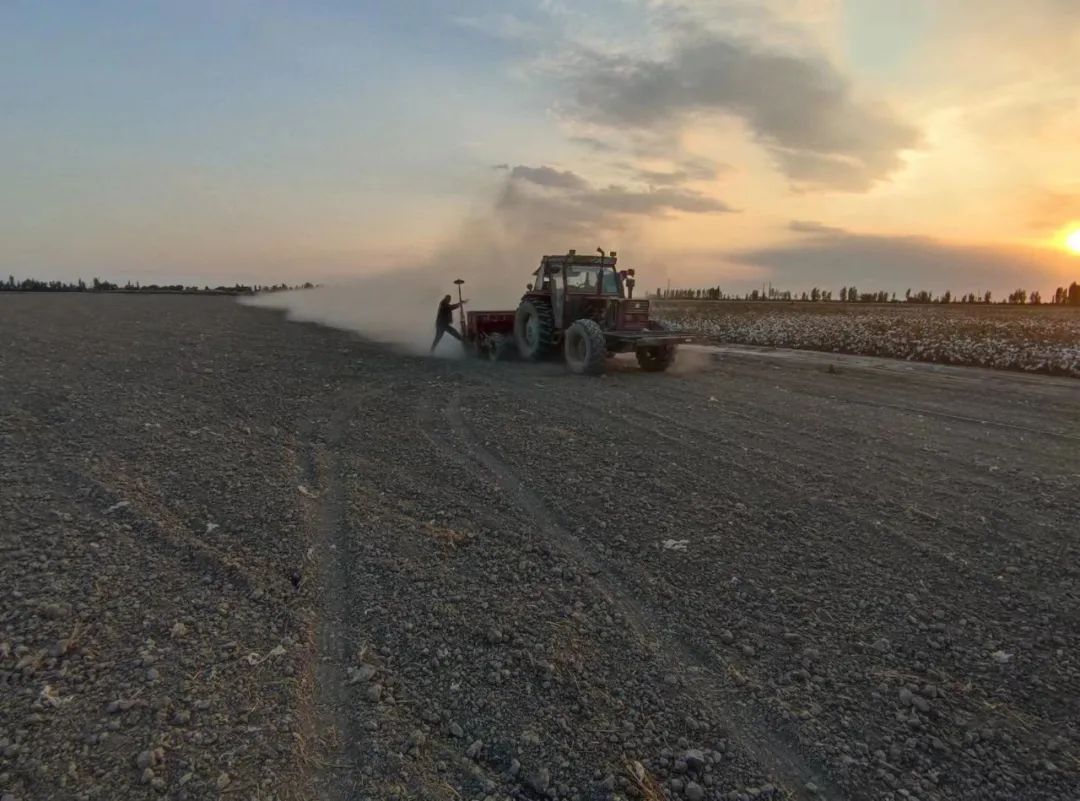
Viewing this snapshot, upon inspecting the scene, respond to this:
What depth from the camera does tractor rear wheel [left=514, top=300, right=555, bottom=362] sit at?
1672cm

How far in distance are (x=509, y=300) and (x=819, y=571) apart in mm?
23995

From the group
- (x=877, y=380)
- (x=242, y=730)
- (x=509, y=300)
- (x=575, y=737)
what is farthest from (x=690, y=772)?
(x=509, y=300)

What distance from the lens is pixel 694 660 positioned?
377cm

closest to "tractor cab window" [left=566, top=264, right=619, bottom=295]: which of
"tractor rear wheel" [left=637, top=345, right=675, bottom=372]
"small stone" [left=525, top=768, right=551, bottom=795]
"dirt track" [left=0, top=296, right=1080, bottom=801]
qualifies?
"tractor rear wheel" [left=637, top=345, right=675, bottom=372]

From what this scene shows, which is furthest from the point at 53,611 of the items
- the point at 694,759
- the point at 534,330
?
the point at 534,330

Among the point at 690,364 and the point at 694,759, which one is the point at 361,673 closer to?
the point at 694,759

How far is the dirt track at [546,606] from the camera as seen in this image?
2967 millimetres

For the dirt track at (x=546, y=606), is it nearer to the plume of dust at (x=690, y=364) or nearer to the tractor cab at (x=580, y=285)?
the plume of dust at (x=690, y=364)

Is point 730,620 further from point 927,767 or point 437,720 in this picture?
point 437,720

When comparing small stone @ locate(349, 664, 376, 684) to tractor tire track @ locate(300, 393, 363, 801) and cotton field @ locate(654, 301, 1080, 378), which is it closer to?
tractor tire track @ locate(300, 393, 363, 801)

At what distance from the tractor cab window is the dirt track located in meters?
7.88

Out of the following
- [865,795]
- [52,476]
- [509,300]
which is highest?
[509,300]

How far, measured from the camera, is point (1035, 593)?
4.62 metres

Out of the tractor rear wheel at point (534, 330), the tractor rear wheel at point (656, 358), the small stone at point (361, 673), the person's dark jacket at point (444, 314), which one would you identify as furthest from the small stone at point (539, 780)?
the person's dark jacket at point (444, 314)
